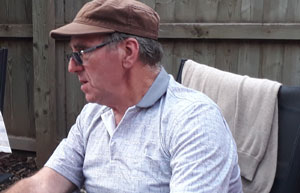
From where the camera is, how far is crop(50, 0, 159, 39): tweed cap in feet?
4.61

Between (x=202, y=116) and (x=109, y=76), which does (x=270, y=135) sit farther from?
(x=109, y=76)

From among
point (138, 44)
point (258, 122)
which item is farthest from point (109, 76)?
point (258, 122)

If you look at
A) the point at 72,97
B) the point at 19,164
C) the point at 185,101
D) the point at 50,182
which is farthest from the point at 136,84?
the point at 19,164

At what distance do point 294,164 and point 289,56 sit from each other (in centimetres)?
167

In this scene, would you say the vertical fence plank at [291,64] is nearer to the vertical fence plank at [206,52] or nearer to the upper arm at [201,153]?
the vertical fence plank at [206,52]

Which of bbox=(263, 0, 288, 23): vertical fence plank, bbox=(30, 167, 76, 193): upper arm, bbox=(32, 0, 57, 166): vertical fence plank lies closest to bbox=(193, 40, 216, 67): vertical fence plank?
bbox=(263, 0, 288, 23): vertical fence plank

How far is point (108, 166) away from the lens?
1500mm

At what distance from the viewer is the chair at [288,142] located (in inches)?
62.8

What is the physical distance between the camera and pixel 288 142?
169cm

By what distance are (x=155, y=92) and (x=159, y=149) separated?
0.21m

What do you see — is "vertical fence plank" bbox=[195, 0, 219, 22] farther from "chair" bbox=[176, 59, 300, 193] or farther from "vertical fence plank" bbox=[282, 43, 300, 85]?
"chair" bbox=[176, 59, 300, 193]

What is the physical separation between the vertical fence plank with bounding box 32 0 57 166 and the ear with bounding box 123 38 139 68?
8.24ft

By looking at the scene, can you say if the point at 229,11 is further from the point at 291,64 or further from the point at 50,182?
the point at 50,182

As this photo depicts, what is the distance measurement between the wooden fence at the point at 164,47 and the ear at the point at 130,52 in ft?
6.24
